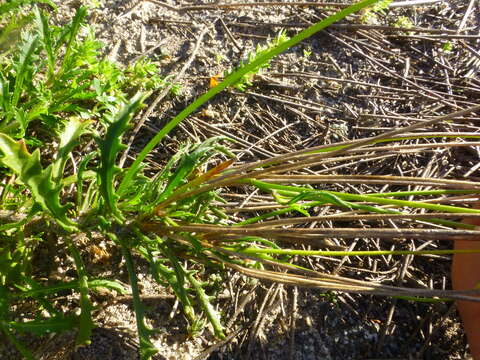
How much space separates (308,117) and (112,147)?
1.32 meters

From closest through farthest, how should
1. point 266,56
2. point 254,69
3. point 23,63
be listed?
point 266,56 → point 23,63 → point 254,69

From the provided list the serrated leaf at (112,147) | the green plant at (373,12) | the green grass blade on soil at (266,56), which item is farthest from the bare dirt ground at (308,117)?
the green grass blade on soil at (266,56)

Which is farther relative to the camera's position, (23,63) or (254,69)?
(254,69)

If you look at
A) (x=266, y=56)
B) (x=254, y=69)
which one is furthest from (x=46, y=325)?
(x=254, y=69)

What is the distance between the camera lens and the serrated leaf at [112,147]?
0.99 meters

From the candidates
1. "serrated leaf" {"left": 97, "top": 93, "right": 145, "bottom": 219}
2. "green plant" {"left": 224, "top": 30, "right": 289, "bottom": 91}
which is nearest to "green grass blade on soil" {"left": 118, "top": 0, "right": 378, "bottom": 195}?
"serrated leaf" {"left": 97, "top": 93, "right": 145, "bottom": 219}

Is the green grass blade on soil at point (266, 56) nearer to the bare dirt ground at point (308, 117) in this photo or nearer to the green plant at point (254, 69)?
the bare dirt ground at point (308, 117)

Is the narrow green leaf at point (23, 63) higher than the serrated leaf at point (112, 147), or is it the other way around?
the narrow green leaf at point (23, 63)

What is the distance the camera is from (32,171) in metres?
1.05

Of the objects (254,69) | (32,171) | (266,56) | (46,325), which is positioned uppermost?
(254,69)

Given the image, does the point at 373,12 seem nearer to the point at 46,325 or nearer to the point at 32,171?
the point at 32,171

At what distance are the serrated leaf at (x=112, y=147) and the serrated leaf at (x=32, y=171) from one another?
11cm

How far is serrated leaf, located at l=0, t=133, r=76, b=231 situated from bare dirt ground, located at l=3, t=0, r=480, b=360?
0.51 meters

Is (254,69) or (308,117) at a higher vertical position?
(254,69)
